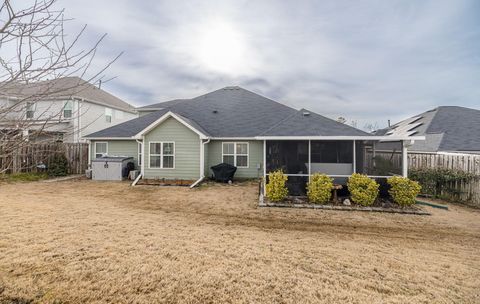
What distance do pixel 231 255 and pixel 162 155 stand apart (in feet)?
35.0

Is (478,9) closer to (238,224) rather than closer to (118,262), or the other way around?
(238,224)

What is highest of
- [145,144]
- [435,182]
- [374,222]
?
[145,144]

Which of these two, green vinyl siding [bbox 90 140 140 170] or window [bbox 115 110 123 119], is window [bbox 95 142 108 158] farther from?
window [bbox 115 110 123 119]

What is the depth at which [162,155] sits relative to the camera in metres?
13.7

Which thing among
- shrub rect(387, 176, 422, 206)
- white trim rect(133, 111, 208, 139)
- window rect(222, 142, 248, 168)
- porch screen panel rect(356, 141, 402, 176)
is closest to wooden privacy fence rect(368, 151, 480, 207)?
porch screen panel rect(356, 141, 402, 176)

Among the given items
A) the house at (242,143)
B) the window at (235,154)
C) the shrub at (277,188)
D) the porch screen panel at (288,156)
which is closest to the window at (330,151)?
the house at (242,143)

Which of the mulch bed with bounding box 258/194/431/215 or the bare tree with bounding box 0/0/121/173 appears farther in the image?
the mulch bed with bounding box 258/194/431/215

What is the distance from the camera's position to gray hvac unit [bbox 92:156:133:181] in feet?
46.1

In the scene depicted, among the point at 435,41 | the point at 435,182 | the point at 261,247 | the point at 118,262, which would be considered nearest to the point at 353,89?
the point at 435,41

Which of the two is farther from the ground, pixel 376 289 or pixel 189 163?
pixel 189 163

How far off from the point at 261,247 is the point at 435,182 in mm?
10165

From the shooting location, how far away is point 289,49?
49.3 ft

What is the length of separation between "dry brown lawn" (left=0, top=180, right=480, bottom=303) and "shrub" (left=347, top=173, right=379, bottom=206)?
909mm

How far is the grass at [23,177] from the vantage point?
1310cm
